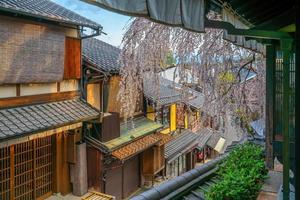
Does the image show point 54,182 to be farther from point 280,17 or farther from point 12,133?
point 280,17

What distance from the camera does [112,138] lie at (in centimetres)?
1445

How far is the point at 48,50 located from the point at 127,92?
111 inches

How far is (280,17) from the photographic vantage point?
4.58 meters

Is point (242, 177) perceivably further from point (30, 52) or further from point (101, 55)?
point (101, 55)

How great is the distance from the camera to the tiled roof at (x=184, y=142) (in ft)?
68.8

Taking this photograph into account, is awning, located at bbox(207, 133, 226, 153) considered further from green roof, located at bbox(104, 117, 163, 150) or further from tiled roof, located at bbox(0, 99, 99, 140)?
tiled roof, located at bbox(0, 99, 99, 140)

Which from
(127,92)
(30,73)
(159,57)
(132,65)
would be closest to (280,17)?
(159,57)

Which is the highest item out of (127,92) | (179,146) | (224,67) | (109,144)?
(224,67)

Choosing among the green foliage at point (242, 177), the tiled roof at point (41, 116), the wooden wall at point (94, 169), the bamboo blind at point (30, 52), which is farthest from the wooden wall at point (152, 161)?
the green foliage at point (242, 177)

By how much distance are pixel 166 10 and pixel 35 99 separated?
8995mm

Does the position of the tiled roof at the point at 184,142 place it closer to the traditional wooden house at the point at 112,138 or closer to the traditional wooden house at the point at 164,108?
the traditional wooden house at the point at 164,108

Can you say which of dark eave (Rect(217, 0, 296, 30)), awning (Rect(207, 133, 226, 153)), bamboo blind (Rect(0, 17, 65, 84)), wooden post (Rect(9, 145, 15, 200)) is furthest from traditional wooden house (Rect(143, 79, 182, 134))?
dark eave (Rect(217, 0, 296, 30))

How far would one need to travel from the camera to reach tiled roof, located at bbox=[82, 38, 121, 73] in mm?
13531

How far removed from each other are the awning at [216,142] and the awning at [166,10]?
27.8m
